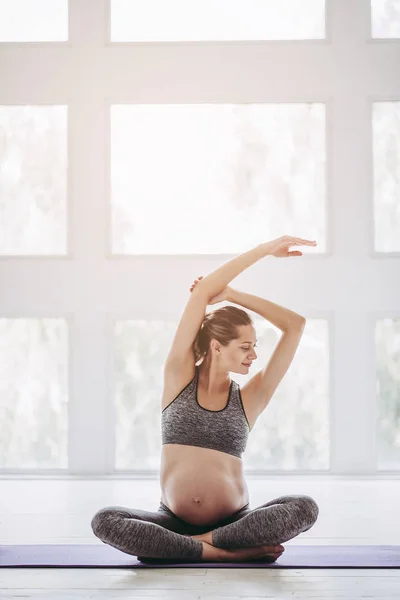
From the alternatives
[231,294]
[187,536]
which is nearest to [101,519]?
[187,536]

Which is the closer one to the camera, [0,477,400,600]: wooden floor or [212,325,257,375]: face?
[0,477,400,600]: wooden floor

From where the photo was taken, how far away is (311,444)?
13.9ft

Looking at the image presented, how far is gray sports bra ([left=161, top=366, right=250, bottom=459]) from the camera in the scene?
2520 millimetres

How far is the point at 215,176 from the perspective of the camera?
14.2ft

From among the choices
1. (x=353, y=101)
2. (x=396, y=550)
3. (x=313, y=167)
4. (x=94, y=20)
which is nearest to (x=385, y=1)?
(x=353, y=101)

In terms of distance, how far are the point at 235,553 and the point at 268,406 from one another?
1.79 meters

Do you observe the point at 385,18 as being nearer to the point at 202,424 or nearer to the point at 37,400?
the point at 37,400

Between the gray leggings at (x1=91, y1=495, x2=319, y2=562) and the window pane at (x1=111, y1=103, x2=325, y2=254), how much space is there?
2.07 meters

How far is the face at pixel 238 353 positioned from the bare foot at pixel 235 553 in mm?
515

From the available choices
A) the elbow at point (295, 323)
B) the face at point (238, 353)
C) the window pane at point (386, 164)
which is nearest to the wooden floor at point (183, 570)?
the face at point (238, 353)

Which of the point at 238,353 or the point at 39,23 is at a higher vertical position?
the point at 39,23

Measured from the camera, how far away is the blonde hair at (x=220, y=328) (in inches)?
101

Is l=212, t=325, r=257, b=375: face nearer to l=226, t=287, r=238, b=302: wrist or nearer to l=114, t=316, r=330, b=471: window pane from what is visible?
l=226, t=287, r=238, b=302: wrist

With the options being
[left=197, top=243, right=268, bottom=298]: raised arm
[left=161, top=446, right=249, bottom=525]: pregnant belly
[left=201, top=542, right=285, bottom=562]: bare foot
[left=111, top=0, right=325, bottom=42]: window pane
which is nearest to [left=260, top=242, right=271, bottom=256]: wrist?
[left=197, top=243, right=268, bottom=298]: raised arm
